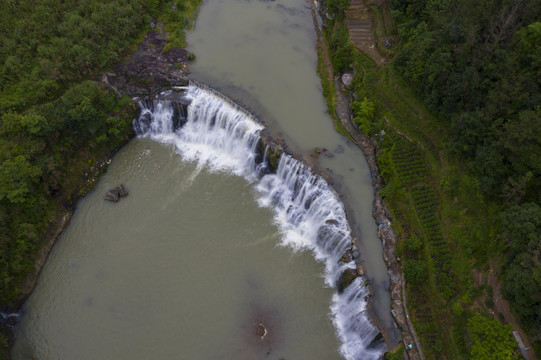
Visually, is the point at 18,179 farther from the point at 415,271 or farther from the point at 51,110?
the point at 415,271

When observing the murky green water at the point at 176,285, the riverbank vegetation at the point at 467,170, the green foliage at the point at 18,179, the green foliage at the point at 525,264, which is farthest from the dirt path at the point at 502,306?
the green foliage at the point at 18,179

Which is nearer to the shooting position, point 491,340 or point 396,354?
point 491,340

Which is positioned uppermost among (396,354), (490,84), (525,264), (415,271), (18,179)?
(490,84)

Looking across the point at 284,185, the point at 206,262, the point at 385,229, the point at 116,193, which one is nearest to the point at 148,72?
the point at 116,193

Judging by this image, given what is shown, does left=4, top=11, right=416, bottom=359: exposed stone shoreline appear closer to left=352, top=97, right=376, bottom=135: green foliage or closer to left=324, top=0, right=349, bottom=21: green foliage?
left=352, top=97, right=376, bottom=135: green foliage

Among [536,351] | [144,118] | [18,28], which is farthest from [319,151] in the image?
[18,28]

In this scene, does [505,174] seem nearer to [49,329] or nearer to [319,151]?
[319,151]

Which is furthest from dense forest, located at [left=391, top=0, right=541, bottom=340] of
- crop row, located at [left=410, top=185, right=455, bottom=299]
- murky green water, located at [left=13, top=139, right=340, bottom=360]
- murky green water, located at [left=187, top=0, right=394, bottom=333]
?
murky green water, located at [left=13, top=139, right=340, bottom=360]
